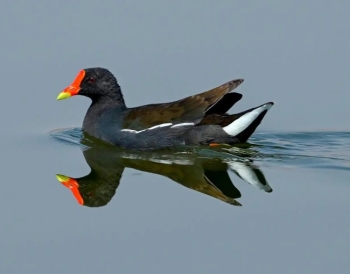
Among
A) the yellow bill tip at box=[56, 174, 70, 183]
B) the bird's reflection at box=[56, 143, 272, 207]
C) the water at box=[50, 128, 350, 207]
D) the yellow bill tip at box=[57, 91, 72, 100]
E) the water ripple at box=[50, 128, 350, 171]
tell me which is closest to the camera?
the bird's reflection at box=[56, 143, 272, 207]

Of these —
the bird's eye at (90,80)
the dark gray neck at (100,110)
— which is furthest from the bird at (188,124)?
the bird's eye at (90,80)

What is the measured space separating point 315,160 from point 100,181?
245cm

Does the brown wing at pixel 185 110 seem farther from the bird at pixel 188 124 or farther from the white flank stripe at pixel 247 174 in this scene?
the white flank stripe at pixel 247 174

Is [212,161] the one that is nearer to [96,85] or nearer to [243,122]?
[243,122]

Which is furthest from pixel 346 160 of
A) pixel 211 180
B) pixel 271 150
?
pixel 211 180

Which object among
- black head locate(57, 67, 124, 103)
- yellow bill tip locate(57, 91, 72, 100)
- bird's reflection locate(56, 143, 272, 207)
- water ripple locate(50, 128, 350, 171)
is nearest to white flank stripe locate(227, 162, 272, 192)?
bird's reflection locate(56, 143, 272, 207)

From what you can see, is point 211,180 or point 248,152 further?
point 248,152

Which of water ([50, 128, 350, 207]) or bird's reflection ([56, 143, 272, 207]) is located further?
water ([50, 128, 350, 207])

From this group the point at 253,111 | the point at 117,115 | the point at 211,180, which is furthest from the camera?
the point at 117,115

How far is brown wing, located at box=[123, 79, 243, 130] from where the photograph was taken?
9859 mm

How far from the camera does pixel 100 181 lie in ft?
29.7

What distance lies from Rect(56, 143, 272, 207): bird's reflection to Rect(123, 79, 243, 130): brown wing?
38 centimetres

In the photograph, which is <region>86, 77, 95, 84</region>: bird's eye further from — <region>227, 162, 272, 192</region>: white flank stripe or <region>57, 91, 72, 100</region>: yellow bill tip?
<region>227, 162, 272, 192</region>: white flank stripe

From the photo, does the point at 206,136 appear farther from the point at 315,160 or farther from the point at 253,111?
the point at 315,160
